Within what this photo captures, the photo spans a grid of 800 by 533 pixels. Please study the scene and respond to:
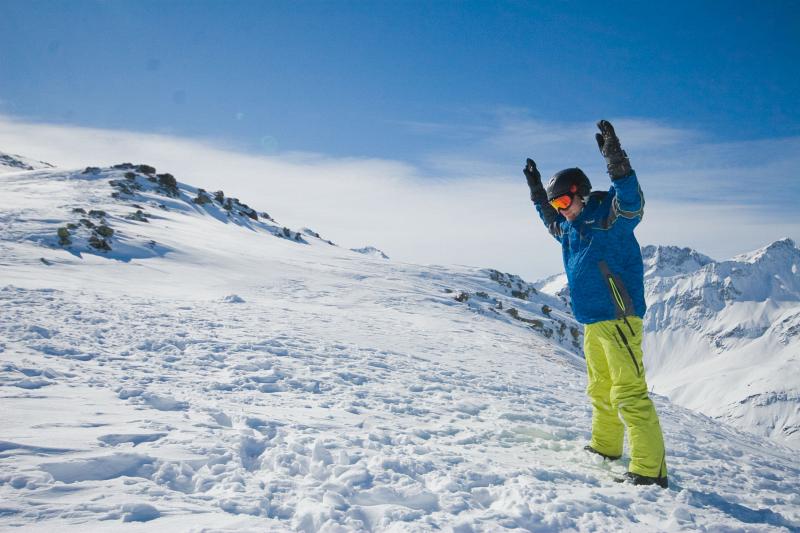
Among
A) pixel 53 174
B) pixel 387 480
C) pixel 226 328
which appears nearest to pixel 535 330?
pixel 226 328

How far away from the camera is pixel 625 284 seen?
4816mm

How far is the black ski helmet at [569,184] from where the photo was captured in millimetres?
5074

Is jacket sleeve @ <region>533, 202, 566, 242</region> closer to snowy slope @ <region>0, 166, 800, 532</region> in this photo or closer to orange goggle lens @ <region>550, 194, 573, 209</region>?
orange goggle lens @ <region>550, 194, 573, 209</region>

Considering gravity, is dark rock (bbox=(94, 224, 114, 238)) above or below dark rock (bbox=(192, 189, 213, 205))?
below

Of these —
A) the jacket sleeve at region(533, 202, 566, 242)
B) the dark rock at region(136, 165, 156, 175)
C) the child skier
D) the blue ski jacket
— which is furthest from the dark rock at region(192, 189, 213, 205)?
the blue ski jacket

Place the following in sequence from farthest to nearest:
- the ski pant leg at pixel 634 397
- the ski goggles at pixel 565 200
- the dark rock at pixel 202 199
Result: the dark rock at pixel 202 199
the ski goggles at pixel 565 200
the ski pant leg at pixel 634 397

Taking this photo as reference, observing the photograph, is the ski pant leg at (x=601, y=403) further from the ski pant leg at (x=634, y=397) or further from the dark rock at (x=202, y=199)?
the dark rock at (x=202, y=199)

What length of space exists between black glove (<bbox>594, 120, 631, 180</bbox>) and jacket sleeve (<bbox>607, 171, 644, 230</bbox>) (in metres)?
0.06

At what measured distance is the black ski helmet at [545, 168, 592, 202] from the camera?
507 cm

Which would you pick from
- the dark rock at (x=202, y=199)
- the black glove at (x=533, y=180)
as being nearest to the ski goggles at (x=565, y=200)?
the black glove at (x=533, y=180)

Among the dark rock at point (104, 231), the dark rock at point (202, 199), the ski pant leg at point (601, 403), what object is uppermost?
the dark rock at point (202, 199)

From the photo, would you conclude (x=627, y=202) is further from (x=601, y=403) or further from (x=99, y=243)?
(x=99, y=243)

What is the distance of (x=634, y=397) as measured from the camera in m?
4.54

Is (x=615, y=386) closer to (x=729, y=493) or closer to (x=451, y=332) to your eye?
(x=729, y=493)
